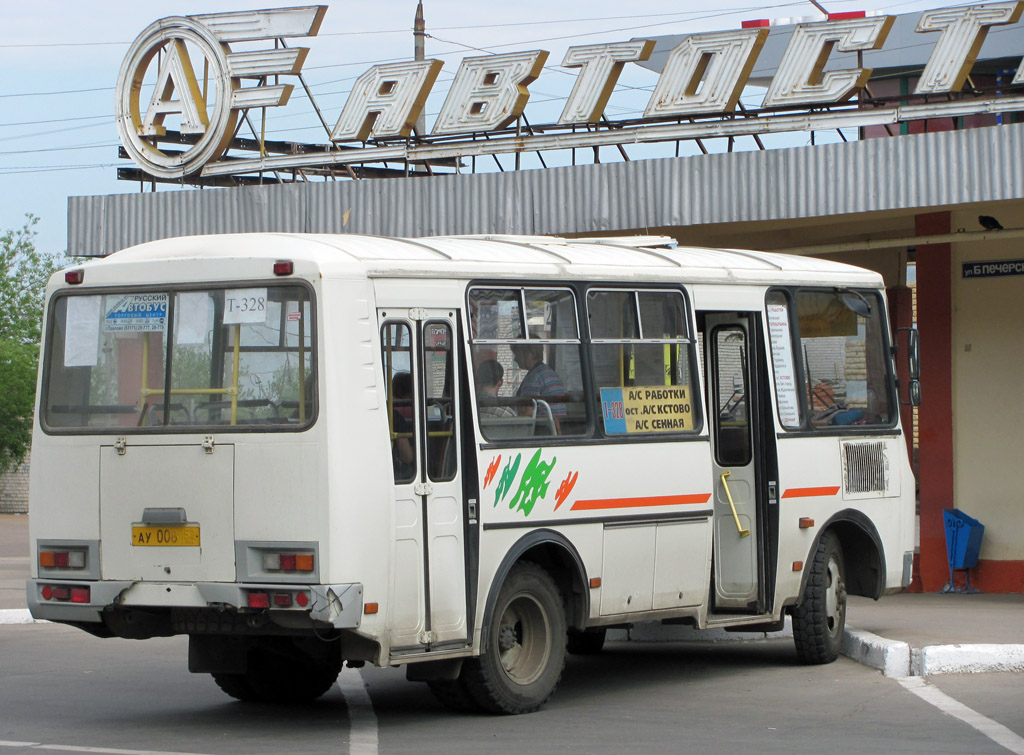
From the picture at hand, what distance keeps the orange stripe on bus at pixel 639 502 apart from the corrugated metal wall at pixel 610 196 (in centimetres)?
520

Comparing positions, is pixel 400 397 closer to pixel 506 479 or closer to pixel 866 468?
pixel 506 479

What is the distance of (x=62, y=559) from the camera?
893cm

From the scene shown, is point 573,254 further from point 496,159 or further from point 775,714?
point 496,159

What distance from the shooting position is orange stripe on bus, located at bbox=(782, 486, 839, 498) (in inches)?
445

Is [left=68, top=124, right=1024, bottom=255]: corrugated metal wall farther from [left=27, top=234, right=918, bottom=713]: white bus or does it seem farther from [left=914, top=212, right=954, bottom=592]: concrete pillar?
[left=27, top=234, right=918, bottom=713]: white bus

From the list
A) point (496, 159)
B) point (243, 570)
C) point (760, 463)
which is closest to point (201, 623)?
point (243, 570)

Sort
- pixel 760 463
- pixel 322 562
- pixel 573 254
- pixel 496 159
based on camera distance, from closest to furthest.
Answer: pixel 322 562 → pixel 573 254 → pixel 760 463 → pixel 496 159

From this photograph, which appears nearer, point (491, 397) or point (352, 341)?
point (352, 341)

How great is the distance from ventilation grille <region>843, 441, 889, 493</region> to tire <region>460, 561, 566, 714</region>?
309cm

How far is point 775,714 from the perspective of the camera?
30.7 ft

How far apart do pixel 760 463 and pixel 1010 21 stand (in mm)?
6915

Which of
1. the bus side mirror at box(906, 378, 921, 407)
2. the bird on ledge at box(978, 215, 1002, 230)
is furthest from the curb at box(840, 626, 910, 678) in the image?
the bird on ledge at box(978, 215, 1002, 230)

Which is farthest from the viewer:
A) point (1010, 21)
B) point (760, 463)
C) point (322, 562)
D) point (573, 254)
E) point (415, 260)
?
point (1010, 21)

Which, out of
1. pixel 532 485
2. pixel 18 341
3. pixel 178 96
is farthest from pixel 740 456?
pixel 18 341
